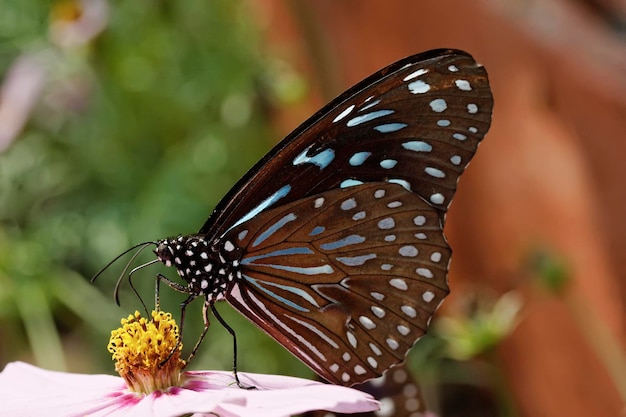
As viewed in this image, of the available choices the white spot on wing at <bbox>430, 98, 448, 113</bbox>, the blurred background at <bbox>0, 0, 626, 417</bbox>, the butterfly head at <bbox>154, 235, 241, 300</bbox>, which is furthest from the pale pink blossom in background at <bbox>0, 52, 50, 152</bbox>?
the white spot on wing at <bbox>430, 98, 448, 113</bbox>

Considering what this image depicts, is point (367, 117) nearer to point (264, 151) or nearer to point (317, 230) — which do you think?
point (317, 230)

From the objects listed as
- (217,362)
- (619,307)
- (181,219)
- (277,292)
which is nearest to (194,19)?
(181,219)

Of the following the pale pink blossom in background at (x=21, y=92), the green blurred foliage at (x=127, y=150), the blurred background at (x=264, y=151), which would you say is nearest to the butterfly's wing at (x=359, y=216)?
the blurred background at (x=264, y=151)

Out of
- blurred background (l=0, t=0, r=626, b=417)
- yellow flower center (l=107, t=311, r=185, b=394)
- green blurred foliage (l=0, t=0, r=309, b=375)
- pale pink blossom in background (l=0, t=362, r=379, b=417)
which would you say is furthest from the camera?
green blurred foliage (l=0, t=0, r=309, b=375)

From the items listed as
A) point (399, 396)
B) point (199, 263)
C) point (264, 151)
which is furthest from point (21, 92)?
point (399, 396)

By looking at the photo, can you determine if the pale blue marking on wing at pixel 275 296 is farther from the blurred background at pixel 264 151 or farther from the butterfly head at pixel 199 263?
the blurred background at pixel 264 151

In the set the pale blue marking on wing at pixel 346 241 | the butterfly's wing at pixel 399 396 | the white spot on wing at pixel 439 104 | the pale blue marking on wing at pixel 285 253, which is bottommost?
the butterfly's wing at pixel 399 396

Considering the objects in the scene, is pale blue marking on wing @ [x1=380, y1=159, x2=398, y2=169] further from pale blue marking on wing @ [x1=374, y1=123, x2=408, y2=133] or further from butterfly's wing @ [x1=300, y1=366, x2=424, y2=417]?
butterfly's wing @ [x1=300, y1=366, x2=424, y2=417]
